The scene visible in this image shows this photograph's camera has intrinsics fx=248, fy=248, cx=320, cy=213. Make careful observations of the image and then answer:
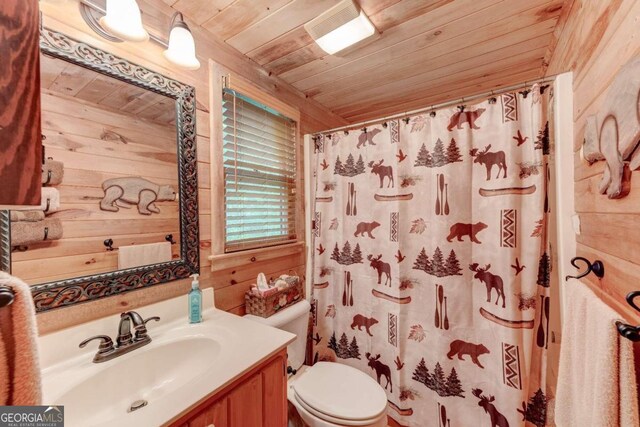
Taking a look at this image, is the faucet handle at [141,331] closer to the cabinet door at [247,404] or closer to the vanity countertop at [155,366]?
the vanity countertop at [155,366]

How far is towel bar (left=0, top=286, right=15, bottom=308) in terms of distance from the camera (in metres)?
0.31

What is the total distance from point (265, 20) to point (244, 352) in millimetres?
1503

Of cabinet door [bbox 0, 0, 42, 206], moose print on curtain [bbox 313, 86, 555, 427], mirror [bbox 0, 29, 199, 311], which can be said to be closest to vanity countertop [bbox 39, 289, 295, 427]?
mirror [bbox 0, 29, 199, 311]

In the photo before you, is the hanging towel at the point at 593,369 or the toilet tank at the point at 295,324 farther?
the toilet tank at the point at 295,324

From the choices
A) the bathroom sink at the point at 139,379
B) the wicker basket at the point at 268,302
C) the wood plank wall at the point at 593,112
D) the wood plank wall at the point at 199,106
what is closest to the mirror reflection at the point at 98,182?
the wood plank wall at the point at 199,106

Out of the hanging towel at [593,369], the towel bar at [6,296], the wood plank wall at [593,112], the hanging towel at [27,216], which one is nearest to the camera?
the towel bar at [6,296]

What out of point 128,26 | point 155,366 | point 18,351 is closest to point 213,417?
point 155,366

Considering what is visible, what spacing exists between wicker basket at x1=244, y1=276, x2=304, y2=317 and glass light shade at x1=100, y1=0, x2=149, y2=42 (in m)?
1.27

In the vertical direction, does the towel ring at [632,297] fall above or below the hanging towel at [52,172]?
A: below

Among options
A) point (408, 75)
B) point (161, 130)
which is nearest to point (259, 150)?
point (161, 130)

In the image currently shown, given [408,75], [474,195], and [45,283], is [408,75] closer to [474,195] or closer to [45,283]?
[474,195]

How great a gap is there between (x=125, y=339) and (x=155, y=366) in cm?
15

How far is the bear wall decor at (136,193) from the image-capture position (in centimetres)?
96

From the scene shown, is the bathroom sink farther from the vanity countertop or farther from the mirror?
the mirror
